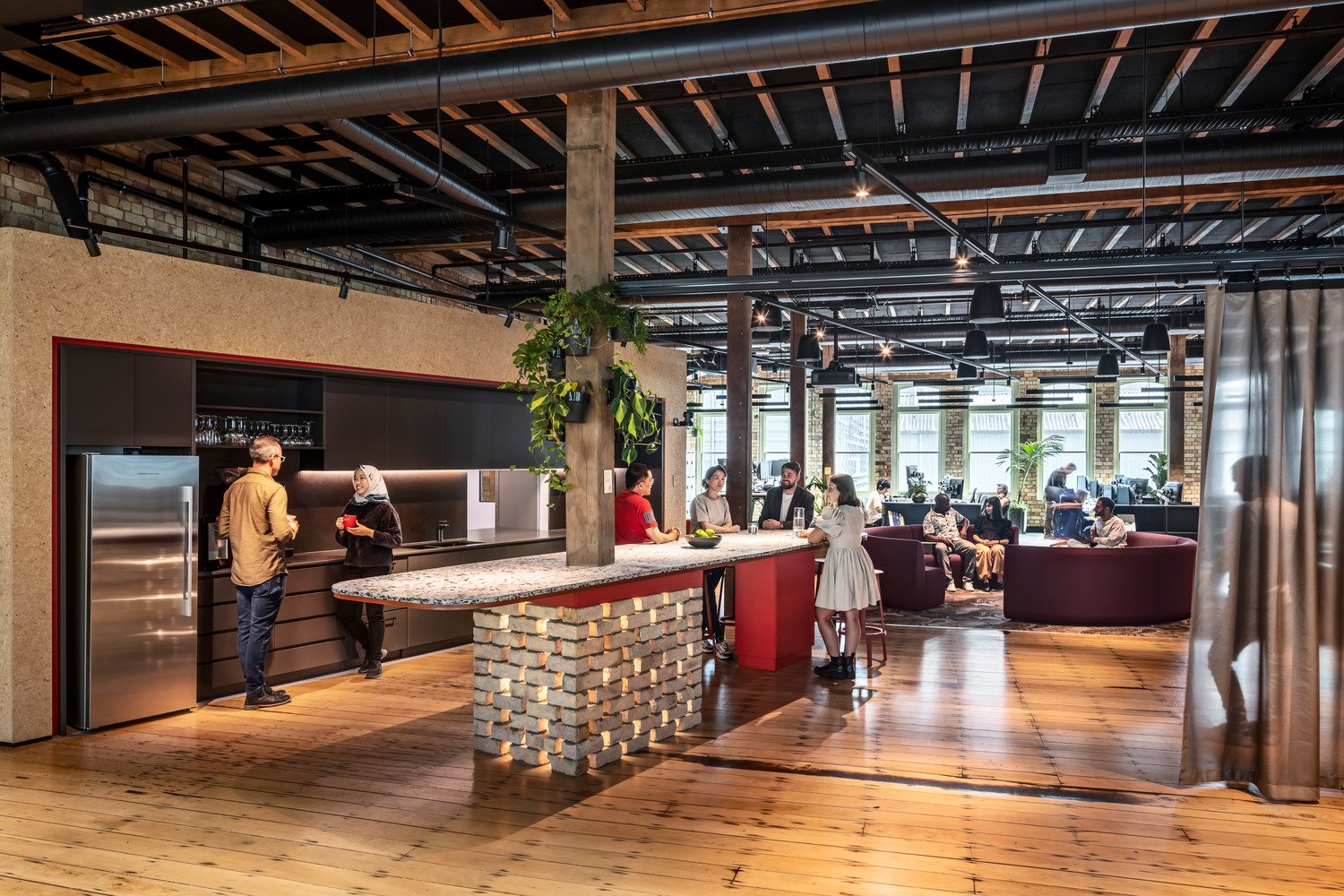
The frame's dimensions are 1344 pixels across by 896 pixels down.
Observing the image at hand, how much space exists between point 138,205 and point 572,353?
469 centimetres

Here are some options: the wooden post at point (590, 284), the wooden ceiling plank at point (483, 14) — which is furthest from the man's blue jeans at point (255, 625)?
the wooden ceiling plank at point (483, 14)

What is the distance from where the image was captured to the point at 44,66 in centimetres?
603

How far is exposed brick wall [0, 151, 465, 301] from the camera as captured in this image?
693 centimetres

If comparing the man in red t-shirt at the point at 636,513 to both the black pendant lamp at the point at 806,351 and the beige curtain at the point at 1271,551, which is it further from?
the black pendant lamp at the point at 806,351

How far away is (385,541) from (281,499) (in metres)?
1.09

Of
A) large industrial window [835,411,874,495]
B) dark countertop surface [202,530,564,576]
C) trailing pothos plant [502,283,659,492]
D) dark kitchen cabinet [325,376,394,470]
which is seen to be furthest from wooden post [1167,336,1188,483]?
dark kitchen cabinet [325,376,394,470]

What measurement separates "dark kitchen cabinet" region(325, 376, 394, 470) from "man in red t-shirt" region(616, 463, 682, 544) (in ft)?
7.87

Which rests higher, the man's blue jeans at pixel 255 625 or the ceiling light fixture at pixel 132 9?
the ceiling light fixture at pixel 132 9

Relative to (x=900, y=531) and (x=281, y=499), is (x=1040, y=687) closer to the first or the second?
(x=900, y=531)

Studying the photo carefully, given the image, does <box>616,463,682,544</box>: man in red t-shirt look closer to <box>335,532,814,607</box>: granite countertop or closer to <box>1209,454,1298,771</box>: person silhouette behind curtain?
<box>335,532,814,607</box>: granite countertop

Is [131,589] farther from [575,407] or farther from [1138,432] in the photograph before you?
[1138,432]

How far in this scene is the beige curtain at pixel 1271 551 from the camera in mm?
4641

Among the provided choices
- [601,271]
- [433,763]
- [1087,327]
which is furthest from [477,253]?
[1087,327]

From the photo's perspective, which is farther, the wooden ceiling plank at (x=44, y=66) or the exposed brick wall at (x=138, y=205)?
the exposed brick wall at (x=138, y=205)
